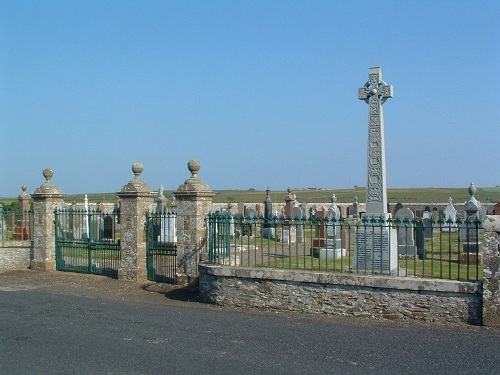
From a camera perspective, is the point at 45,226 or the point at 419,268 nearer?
the point at 419,268

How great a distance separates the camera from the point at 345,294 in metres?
9.42

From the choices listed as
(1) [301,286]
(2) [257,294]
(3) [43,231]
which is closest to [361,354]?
(1) [301,286]

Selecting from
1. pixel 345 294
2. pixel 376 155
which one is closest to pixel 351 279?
pixel 345 294

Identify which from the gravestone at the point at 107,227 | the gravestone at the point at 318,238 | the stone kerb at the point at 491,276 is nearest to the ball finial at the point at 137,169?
the gravestone at the point at 318,238

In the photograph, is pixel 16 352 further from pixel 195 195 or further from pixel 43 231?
pixel 43 231

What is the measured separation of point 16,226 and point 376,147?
1209 centimetres

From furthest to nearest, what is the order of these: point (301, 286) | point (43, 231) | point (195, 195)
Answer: point (43, 231), point (195, 195), point (301, 286)

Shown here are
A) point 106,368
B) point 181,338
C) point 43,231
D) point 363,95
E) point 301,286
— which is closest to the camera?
point 106,368

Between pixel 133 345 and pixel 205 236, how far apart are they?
5206mm

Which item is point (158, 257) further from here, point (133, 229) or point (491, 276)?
point (491, 276)

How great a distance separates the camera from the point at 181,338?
319 inches

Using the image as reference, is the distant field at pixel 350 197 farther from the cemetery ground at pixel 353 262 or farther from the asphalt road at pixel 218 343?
the asphalt road at pixel 218 343

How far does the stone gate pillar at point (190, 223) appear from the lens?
1273 centimetres

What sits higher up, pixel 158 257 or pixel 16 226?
pixel 16 226
